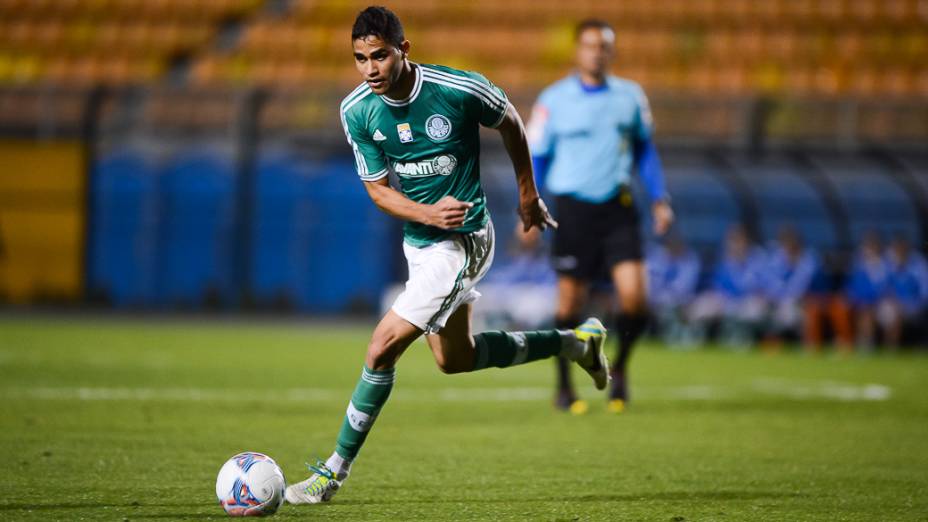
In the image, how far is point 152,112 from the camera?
20.4 meters

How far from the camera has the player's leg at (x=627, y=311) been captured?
826cm

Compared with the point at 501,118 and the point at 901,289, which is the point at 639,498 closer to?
the point at 501,118

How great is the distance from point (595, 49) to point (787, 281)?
10103 mm

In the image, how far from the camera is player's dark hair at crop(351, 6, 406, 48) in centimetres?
475

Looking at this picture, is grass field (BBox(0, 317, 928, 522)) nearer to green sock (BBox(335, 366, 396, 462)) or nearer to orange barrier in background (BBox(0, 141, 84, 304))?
green sock (BBox(335, 366, 396, 462))

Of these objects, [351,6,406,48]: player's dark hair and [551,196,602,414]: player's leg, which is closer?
[351,6,406,48]: player's dark hair

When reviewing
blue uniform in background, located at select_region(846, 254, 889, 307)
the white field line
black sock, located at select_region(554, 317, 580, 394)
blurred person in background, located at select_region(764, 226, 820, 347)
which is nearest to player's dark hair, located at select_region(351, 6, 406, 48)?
black sock, located at select_region(554, 317, 580, 394)

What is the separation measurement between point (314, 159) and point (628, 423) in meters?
13.7

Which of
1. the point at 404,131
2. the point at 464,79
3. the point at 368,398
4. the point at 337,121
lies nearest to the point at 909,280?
the point at 337,121

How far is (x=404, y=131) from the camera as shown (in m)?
5.04

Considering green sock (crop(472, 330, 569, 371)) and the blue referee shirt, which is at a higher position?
the blue referee shirt

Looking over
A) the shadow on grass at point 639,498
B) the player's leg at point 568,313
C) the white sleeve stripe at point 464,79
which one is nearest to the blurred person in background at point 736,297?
the player's leg at point 568,313

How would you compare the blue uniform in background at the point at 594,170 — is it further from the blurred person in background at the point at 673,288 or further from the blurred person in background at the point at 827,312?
the blurred person in background at the point at 827,312

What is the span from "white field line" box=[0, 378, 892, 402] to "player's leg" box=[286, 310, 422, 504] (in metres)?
3.87
